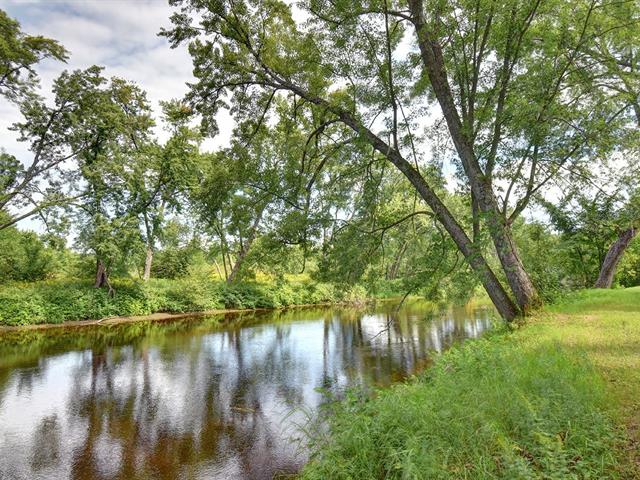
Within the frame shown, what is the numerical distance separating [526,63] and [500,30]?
5.26ft

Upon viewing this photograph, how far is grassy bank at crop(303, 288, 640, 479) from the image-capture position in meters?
3.31

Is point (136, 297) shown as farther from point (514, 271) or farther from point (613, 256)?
point (613, 256)

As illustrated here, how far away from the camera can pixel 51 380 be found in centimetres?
1094

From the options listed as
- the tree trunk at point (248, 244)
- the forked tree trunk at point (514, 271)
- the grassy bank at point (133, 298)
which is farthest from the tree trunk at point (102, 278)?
the forked tree trunk at point (514, 271)

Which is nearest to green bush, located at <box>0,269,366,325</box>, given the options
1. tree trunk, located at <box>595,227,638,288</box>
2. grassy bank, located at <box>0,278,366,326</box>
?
grassy bank, located at <box>0,278,366,326</box>

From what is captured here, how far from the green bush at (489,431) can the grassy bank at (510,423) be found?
1 centimetres

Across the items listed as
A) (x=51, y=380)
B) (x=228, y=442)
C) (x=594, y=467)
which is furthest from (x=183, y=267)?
(x=594, y=467)

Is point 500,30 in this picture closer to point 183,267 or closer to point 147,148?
point 147,148

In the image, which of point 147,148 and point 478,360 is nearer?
point 478,360

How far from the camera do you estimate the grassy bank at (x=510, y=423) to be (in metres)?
3.31

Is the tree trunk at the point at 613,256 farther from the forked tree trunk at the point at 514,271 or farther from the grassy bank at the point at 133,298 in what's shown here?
the grassy bank at the point at 133,298

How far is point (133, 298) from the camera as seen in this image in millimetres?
23562

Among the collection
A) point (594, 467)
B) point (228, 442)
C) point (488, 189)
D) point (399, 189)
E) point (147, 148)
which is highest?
point (147, 148)

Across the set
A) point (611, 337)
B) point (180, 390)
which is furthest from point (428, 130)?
point (180, 390)
